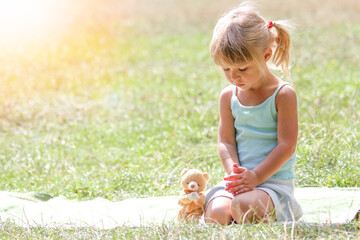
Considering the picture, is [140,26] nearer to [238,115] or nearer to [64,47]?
[64,47]

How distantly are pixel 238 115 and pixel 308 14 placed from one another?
10.5 meters

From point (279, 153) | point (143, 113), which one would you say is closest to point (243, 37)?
point (279, 153)

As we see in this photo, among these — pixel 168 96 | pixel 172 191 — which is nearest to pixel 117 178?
pixel 172 191

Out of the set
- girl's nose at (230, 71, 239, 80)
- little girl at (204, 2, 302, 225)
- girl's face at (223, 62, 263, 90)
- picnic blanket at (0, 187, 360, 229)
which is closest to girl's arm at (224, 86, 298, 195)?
little girl at (204, 2, 302, 225)

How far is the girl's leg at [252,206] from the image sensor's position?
321 centimetres

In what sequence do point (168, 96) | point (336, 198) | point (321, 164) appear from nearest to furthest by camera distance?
point (336, 198) → point (321, 164) → point (168, 96)

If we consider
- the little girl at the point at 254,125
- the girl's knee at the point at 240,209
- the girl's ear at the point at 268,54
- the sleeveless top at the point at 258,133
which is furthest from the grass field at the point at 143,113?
the girl's ear at the point at 268,54

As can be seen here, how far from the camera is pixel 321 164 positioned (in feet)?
14.4

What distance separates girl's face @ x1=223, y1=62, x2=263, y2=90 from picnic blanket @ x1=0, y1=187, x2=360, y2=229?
3.19ft

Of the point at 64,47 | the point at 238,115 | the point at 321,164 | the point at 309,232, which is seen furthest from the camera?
the point at 64,47

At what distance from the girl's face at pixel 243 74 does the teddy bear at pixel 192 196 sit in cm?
64

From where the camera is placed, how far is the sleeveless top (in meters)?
3.46

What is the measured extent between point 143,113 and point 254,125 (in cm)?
350

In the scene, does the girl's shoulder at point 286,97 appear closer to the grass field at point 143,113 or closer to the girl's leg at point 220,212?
the girl's leg at point 220,212
